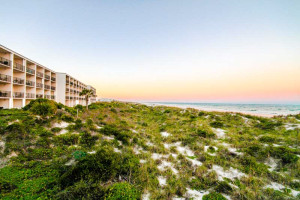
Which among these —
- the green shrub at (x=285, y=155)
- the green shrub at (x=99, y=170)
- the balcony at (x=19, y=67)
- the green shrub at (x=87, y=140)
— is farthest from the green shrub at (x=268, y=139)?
the balcony at (x=19, y=67)

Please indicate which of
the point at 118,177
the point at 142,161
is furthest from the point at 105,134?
the point at 118,177

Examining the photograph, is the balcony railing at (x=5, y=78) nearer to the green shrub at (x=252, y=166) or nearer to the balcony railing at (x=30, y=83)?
the balcony railing at (x=30, y=83)

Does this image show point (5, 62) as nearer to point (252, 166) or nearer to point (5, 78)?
point (5, 78)

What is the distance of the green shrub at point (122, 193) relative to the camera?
4352mm

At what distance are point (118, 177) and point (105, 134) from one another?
605 cm

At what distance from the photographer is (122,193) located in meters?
4.55

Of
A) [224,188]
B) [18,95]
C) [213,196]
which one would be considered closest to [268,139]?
[224,188]

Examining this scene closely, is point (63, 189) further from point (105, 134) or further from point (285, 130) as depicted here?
point (285, 130)

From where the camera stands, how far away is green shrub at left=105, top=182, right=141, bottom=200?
4352mm

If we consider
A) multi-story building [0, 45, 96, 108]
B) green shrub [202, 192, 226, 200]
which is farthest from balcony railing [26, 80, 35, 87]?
green shrub [202, 192, 226, 200]

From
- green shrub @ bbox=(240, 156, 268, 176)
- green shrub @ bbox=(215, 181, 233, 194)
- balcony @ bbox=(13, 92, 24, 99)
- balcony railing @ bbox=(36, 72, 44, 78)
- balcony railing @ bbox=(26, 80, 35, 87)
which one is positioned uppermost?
balcony railing @ bbox=(36, 72, 44, 78)

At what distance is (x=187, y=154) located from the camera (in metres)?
8.56

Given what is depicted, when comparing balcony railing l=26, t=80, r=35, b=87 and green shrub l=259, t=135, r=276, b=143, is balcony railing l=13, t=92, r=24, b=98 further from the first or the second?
green shrub l=259, t=135, r=276, b=143

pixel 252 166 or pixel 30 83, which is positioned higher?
Result: pixel 30 83
